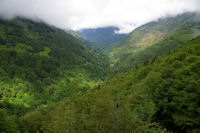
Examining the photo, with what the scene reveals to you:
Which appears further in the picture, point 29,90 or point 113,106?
point 29,90

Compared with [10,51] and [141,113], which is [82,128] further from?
[10,51]

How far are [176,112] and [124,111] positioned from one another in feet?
64.1

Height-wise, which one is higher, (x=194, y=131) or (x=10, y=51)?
(x=10, y=51)

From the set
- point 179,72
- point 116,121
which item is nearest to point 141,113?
point 116,121

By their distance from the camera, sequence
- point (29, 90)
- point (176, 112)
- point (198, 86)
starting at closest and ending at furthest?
point (198, 86) < point (176, 112) < point (29, 90)

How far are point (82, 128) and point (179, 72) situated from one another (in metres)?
31.8

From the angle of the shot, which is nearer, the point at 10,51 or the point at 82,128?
the point at 82,128

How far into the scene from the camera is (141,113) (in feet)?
78.8

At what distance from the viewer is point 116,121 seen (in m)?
12.7

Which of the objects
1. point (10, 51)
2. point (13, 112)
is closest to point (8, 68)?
point (10, 51)

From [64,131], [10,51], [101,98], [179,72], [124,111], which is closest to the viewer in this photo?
[124,111]

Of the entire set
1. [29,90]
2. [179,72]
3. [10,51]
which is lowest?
[29,90]

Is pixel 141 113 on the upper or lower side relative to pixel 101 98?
lower

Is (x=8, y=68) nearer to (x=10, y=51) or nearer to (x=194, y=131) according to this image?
(x=10, y=51)
